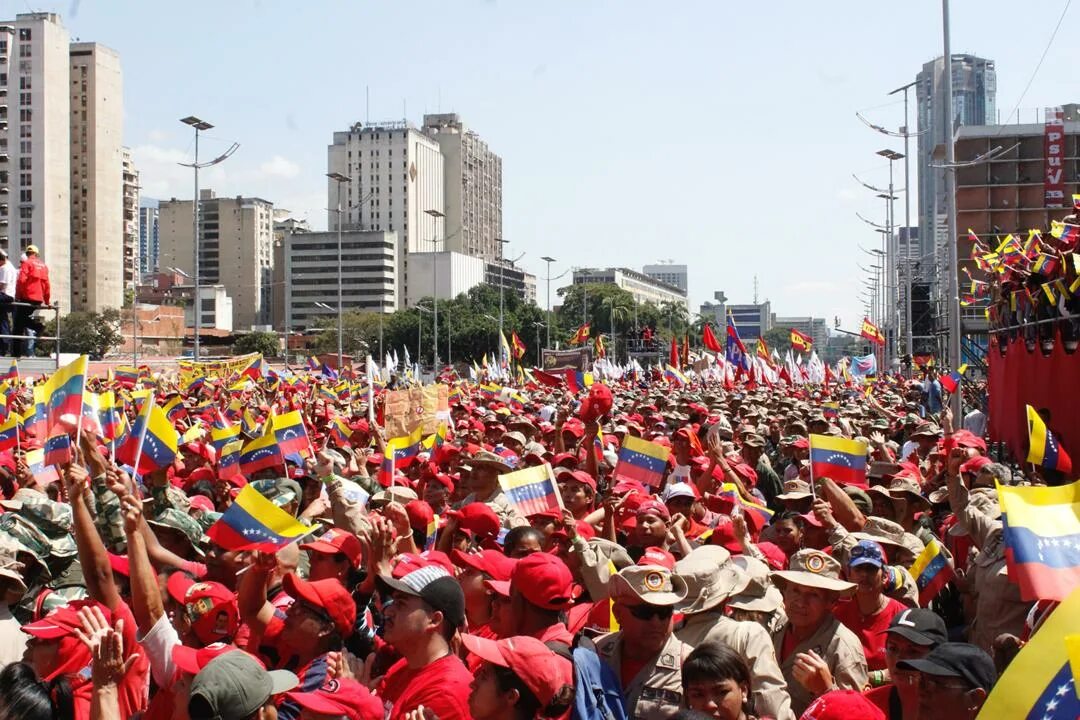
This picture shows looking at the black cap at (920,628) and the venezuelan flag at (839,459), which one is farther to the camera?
the venezuelan flag at (839,459)

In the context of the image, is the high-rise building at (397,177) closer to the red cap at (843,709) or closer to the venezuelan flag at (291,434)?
the venezuelan flag at (291,434)

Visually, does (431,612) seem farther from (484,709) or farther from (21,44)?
(21,44)

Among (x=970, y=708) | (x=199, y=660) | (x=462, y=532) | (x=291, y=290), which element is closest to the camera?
(x=970, y=708)

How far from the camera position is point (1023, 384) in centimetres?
1828

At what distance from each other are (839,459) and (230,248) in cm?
18461

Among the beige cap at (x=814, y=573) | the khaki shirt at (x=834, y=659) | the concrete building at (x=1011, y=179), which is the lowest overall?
the khaki shirt at (x=834, y=659)

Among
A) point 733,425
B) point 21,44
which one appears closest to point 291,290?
point 21,44

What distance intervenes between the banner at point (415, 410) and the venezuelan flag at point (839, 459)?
19.3 feet

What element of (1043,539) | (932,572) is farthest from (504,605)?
(932,572)

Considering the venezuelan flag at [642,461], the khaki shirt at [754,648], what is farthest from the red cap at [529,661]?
the venezuelan flag at [642,461]

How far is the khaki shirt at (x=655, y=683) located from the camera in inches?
185

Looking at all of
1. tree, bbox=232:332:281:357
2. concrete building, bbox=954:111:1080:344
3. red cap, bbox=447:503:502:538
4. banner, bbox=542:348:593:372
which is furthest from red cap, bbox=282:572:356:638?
tree, bbox=232:332:281:357

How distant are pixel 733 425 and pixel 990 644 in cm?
1178

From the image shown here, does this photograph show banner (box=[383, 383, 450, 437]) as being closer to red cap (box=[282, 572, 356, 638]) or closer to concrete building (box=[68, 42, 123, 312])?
red cap (box=[282, 572, 356, 638])
